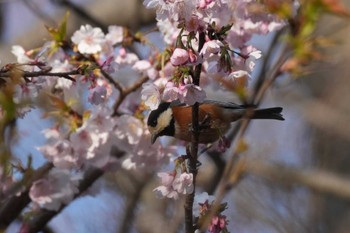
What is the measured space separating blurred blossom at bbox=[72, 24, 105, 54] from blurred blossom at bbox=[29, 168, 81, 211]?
41 cm

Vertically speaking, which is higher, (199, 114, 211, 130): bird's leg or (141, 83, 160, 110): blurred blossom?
(199, 114, 211, 130): bird's leg

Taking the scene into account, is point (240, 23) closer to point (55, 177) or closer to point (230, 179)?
point (55, 177)

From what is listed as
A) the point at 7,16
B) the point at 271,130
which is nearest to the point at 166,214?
the point at 271,130

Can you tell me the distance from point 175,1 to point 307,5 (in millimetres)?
450

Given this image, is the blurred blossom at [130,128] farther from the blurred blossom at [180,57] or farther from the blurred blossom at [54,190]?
the blurred blossom at [180,57]

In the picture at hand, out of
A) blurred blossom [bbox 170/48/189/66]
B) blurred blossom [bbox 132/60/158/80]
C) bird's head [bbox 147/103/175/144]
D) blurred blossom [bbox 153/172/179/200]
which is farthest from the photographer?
blurred blossom [bbox 132/60/158/80]

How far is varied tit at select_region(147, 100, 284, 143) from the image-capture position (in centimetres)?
171

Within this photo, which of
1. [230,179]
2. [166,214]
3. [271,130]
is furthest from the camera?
[271,130]

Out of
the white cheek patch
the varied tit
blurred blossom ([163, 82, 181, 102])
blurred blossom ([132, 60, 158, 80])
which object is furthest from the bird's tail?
blurred blossom ([163, 82, 181, 102])

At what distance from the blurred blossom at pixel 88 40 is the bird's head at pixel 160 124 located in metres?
0.25

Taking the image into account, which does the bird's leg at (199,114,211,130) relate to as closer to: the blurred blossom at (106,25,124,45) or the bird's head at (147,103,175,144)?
the bird's head at (147,103,175,144)

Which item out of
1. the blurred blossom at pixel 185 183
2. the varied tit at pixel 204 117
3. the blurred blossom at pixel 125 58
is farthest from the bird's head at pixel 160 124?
the blurred blossom at pixel 185 183

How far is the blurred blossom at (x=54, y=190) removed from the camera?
2.01 meters

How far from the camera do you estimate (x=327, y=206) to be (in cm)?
409
